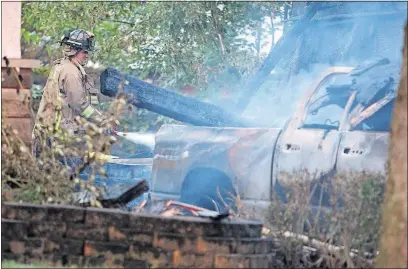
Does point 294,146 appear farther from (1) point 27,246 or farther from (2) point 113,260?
(1) point 27,246

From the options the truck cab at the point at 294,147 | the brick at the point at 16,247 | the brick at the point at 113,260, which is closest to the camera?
the brick at the point at 113,260

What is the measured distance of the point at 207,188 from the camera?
10656mm

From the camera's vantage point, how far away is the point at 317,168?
9430 mm

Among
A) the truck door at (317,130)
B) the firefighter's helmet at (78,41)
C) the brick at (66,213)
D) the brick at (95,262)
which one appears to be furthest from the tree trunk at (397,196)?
the firefighter's helmet at (78,41)

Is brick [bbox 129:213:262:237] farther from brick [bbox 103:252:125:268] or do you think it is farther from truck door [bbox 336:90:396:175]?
truck door [bbox 336:90:396:175]

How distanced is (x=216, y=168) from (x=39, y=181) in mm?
2071

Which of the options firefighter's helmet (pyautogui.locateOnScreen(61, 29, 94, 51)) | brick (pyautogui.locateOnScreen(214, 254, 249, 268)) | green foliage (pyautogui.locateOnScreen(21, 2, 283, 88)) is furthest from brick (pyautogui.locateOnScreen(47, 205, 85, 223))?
green foliage (pyautogui.locateOnScreen(21, 2, 283, 88))

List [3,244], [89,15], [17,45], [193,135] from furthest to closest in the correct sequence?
1. [89,15]
2. [193,135]
3. [17,45]
4. [3,244]

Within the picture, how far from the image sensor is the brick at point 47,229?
26.8 ft

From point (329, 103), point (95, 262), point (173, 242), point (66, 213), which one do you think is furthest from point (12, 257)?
point (329, 103)

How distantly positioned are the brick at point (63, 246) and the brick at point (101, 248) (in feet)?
0.17

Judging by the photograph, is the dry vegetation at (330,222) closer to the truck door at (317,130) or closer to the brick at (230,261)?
the truck door at (317,130)

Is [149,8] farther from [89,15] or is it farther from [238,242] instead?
[238,242]

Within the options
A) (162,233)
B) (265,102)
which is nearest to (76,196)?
(162,233)
